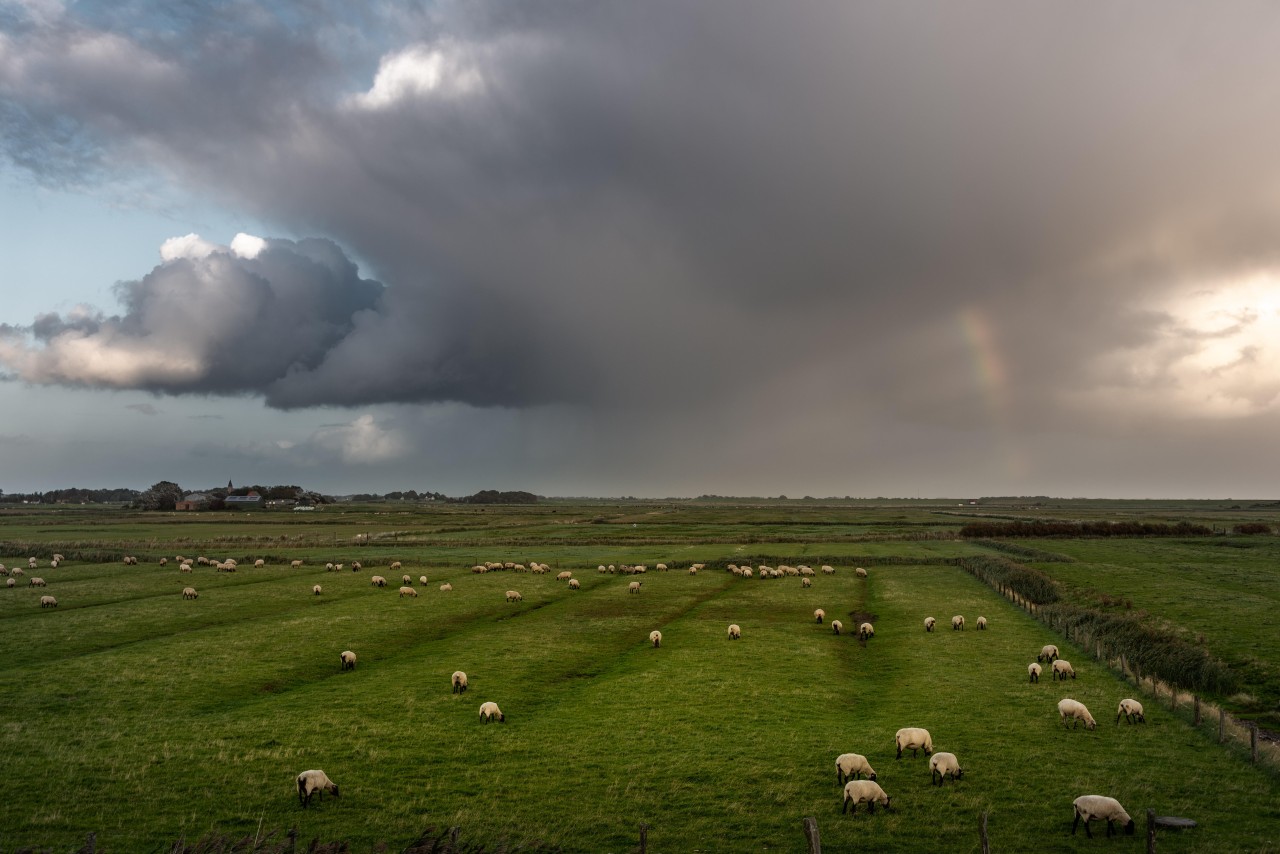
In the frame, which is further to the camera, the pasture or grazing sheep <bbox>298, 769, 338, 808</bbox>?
grazing sheep <bbox>298, 769, 338, 808</bbox>

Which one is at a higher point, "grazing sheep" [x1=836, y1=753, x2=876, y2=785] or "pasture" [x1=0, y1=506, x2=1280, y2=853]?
"grazing sheep" [x1=836, y1=753, x2=876, y2=785]

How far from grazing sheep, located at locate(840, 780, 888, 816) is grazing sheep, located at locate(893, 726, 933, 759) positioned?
152 inches

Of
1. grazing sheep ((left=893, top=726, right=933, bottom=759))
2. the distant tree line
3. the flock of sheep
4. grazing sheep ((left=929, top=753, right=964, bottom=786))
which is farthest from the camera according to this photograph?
the distant tree line

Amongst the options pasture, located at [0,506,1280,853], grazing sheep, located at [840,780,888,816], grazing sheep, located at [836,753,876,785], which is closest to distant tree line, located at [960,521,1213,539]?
pasture, located at [0,506,1280,853]

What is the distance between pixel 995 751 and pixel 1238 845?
21.4 ft

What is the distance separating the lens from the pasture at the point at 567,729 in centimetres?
1756

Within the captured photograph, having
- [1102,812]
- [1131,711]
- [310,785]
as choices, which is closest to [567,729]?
[310,785]

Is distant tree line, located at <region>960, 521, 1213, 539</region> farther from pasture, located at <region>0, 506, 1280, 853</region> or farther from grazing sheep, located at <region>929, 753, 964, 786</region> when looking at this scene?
grazing sheep, located at <region>929, 753, 964, 786</region>

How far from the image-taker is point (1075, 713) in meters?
24.8

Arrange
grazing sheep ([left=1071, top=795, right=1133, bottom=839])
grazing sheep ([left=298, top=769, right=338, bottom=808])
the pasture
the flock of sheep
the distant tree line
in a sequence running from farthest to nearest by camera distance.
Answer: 1. the distant tree line
2. grazing sheep ([left=298, top=769, right=338, bottom=808])
3. the pasture
4. the flock of sheep
5. grazing sheep ([left=1071, top=795, right=1133, bottom=839])

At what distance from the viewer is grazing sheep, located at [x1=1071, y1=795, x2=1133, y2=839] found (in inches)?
663

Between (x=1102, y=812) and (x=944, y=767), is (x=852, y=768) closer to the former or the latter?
(x=944, y=767)

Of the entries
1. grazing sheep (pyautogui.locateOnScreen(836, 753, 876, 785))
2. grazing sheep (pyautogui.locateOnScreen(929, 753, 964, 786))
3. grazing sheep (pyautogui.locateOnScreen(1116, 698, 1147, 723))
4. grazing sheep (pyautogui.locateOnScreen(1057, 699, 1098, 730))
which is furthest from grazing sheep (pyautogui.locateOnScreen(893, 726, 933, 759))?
grazing sheep (pyautogui.locateOnScreen(1116, 698, 1147, 723))

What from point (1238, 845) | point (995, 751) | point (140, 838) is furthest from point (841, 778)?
point (140, 838)
